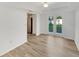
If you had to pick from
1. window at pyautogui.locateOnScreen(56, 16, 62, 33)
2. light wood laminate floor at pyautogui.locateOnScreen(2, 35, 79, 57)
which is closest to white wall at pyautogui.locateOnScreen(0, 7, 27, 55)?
light wood laminate floor at pyautogui.locateOnScreen(2, 35, 79, 57)

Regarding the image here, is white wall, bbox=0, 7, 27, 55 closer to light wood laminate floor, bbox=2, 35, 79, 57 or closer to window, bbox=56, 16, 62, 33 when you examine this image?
light wood laminate floor, bbox=2, 35, 79, 57

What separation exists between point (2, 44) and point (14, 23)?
4.61ft

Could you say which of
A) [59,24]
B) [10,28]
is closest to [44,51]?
[10,28]

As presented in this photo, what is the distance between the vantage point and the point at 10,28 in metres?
5.31

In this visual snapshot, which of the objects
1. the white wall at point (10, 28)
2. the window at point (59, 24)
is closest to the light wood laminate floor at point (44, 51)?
the white wall at point (10, 28)

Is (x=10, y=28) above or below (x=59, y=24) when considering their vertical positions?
below

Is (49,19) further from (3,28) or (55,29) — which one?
(3,28)

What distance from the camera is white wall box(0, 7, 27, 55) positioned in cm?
471

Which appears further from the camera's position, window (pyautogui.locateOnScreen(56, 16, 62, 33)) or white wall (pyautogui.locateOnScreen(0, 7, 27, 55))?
window (pyautogui.locateOnScreen(56, 16, 62, 33))

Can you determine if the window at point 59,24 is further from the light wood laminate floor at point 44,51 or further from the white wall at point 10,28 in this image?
the white wall at point 10,28

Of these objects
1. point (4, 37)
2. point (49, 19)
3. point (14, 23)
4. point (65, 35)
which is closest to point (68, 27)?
point (65, 35)

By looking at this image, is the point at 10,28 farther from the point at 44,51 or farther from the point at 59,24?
the point at 59,24

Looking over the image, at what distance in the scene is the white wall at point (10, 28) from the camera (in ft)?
15.4

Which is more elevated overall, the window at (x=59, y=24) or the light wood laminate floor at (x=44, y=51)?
the window at (x=59, y=24)
